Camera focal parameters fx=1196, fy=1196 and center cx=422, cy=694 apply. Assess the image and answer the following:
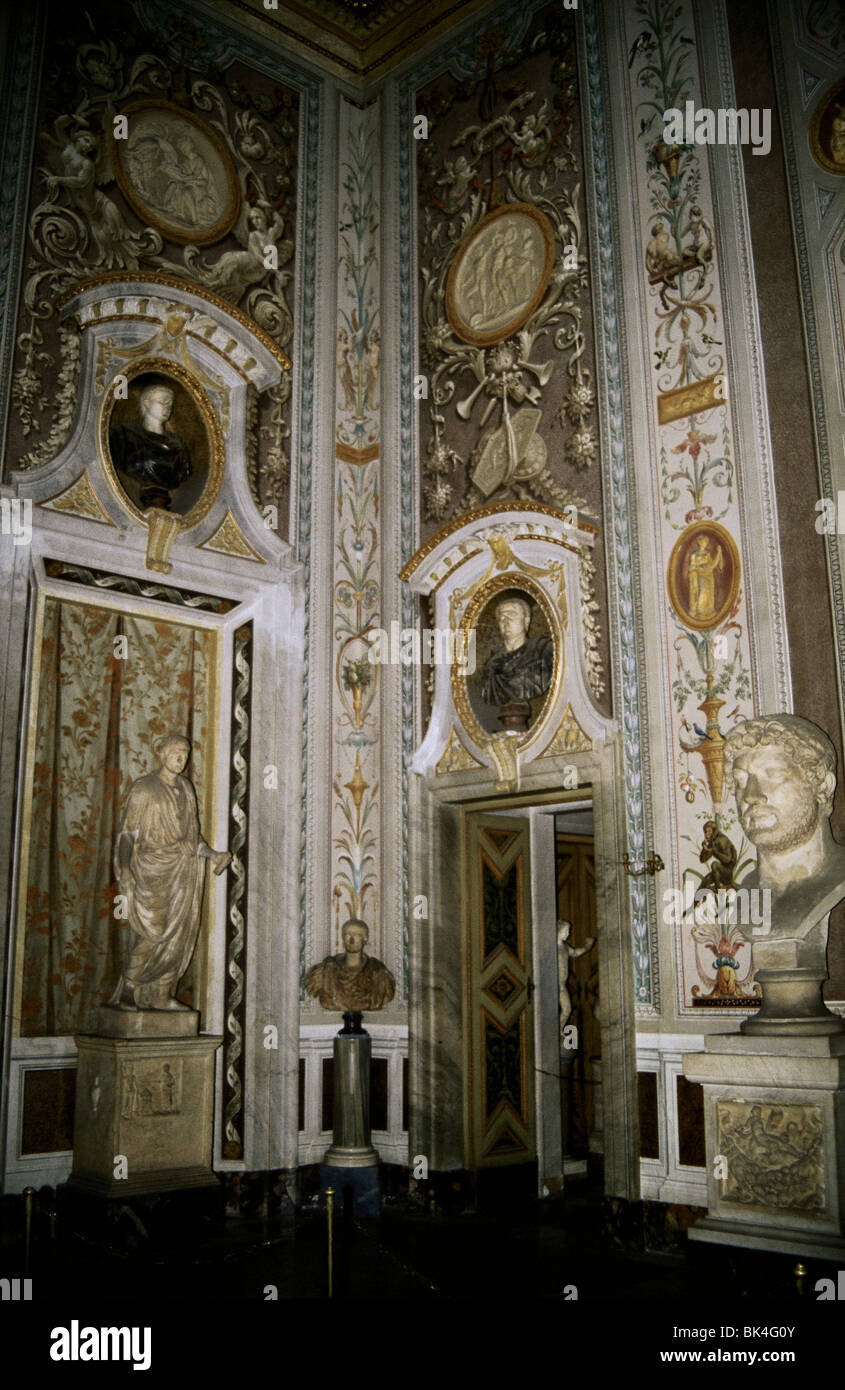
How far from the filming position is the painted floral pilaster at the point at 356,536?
860cm

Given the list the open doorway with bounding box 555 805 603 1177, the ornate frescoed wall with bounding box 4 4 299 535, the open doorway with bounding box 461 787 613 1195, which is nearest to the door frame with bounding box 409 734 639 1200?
the open doorway with bounding box 461 787 613 1195

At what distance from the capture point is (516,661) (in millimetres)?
8070

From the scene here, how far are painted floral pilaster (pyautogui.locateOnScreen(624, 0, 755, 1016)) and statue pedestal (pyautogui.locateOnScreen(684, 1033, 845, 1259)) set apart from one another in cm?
89

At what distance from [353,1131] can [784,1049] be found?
335 centimetres

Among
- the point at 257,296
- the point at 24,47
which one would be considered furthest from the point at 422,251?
the point at 24,47

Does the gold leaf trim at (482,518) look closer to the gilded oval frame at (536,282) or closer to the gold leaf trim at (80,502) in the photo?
the gilded oval frame at (536,282)

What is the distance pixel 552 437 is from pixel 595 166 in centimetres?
185

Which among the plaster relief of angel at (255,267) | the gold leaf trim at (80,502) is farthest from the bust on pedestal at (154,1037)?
the plaster relief of angel at (255,267)

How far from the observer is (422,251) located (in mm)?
9289

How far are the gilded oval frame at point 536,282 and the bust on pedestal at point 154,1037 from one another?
3.66 metres

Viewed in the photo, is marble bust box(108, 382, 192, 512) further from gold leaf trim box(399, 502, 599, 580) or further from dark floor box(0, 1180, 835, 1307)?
dark floor box(0, 1180, 835, 1307)

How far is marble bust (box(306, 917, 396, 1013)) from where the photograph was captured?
805cm

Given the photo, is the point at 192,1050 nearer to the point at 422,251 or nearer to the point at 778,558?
the point at 778,558

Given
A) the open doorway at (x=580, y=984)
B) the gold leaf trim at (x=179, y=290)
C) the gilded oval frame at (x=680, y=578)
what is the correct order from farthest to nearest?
the open doorway at (x=580, y=984), the gold leaf trim at (x=179, y=290), the gilded oval frame at (x=680, y=578)
